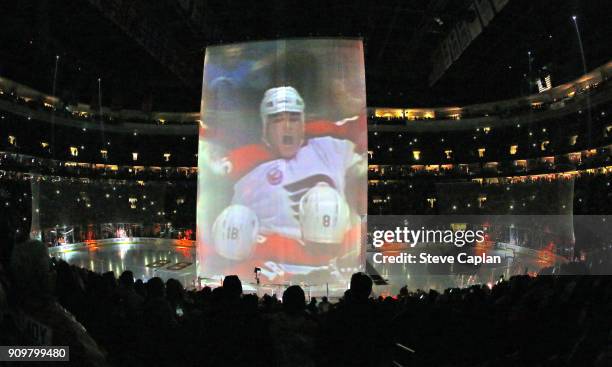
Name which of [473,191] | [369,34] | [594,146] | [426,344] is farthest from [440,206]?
[426,344]

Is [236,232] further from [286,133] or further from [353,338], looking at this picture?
[353,338]

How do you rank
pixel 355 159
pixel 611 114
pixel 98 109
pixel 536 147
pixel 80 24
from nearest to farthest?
pixel 355 159 < pixel 80 24 < pixel 611 114 < pixel 536 147 < pixel 98 109

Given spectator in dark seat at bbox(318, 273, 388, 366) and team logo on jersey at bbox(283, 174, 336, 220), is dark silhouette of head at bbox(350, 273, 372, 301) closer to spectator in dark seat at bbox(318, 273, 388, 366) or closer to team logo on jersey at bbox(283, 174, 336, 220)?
spectator in dark seat at bbox(318, 273, 388, 366)

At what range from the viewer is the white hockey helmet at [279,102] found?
14.5 m

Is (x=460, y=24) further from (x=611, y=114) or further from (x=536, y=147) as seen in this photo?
(x=536, y=147)

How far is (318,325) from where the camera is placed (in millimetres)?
3350

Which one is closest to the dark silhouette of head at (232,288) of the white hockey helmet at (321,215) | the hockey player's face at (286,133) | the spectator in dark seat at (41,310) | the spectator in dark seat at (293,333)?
the spectator in dark seat at (293,333)

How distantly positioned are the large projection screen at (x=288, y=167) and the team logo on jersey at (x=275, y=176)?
0.10ft

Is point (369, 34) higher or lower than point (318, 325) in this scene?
higher

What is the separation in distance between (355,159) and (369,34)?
28.4 ft

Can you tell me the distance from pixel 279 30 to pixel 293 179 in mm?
7019

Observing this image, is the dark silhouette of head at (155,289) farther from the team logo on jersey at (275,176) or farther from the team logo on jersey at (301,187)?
the team logo on jersey at (275,176)

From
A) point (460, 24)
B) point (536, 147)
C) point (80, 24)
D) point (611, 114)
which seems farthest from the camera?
point (536, 147)

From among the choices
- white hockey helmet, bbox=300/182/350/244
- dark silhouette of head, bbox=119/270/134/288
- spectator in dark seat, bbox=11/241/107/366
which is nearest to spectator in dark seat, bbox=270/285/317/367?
spectator in dark seat, bbox=11/241/107/366
